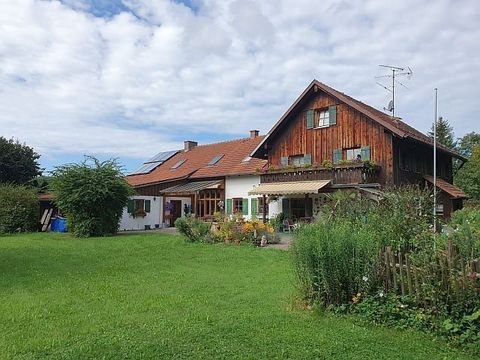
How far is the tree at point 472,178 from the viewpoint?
46969mm

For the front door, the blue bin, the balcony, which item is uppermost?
the balcony

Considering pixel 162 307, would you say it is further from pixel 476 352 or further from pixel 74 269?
pixel 74 269

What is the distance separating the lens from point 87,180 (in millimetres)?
26703

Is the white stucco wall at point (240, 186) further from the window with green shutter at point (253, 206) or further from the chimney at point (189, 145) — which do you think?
the chimney at point (189, 145)

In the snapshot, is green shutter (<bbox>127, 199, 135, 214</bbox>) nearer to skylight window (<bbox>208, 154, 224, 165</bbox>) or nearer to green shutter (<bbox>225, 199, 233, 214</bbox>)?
green shutter (<bbox>225, 199, 233, 214</bbox>)

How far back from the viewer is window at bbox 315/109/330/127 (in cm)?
2705

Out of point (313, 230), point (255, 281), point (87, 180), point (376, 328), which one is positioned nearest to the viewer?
point (376, 328)

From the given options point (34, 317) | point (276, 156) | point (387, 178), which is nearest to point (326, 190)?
point (387, 178)

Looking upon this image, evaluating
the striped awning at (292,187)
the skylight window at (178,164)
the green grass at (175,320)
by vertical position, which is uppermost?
the skylight window at (178,164)

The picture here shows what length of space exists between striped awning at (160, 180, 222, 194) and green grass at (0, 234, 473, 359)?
19305 millimetres

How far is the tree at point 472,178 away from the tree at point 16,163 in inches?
1699

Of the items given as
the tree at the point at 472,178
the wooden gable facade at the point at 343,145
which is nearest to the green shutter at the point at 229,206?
the wooden gable facade at the point at 343,145

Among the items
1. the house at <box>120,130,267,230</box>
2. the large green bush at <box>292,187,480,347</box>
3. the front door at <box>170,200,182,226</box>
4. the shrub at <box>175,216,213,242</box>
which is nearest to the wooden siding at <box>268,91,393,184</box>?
the house at <box>120,130,267,230</box>

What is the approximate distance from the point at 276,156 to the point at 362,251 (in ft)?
74.7
